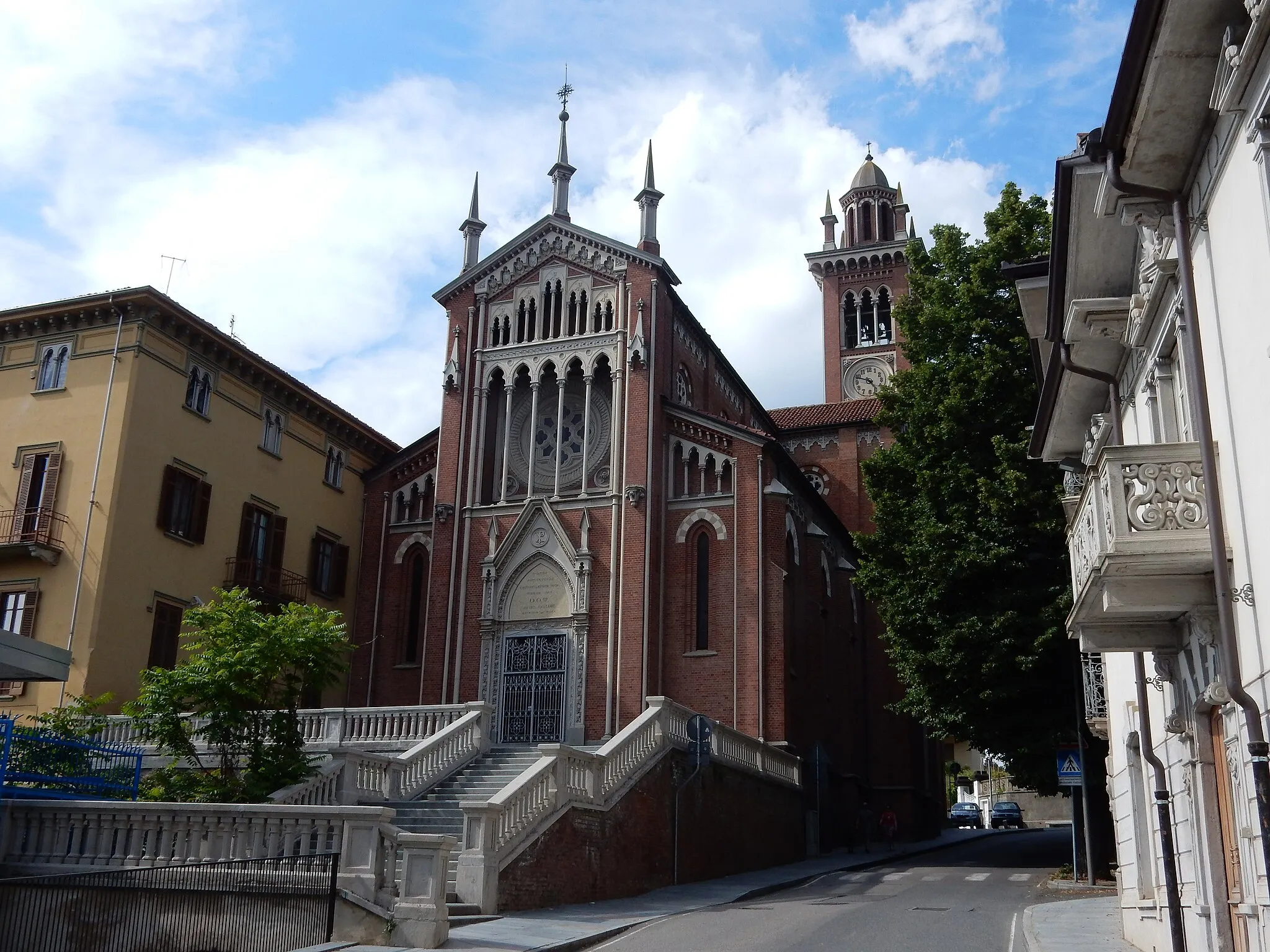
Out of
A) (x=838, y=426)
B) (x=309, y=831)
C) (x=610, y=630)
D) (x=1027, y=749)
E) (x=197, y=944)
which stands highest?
(x=838, y=426)

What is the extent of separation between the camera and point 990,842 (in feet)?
134

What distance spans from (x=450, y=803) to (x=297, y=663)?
3.84 metres

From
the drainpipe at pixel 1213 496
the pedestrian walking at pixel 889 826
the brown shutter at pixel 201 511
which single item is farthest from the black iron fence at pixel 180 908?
the pedestrian walking at pixel 889 826

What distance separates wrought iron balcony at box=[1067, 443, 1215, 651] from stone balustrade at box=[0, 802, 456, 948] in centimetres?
863

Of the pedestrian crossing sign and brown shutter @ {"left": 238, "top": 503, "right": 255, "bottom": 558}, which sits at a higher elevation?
brown shutter @ {"left": 238, "top": 503, "right": 255, "bottom": 558}

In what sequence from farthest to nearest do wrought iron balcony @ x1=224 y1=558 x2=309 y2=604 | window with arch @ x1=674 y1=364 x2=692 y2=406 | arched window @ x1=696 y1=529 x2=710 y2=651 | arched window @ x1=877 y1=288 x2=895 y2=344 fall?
arched window @ x1=877 y1=288 x2=895 y2=344
window with arch @ x1=674 y1=364 x2=692 y2=406
arched window @ x1=696 y1=529 x2=710 y2=651
wrought iron balcony @ x1=224 y1=558 x2=309 y2=604

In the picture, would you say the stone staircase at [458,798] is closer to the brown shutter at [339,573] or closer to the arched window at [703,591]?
the arched window at [703,591]

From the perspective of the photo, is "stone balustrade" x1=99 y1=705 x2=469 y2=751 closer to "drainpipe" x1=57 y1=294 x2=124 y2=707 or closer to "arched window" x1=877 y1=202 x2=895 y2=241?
"drainpipe" x1=57 y1=294 x2=124 y2=707

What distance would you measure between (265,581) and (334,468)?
4.99 metres

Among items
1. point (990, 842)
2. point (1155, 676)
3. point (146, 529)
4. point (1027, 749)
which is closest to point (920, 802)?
point (990, 842)

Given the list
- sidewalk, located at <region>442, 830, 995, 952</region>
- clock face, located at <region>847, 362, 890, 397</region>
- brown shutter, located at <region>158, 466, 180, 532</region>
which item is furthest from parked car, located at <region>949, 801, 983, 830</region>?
brown shutter, located at <region>158, 466, 180, 532</region>

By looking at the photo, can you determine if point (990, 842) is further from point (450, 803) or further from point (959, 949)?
point (959, 949)

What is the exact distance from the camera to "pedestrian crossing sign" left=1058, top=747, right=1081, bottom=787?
70.5 feet

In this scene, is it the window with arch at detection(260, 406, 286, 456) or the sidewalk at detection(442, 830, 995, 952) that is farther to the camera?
the window with arch at detection(260, 406, 286, 456)
